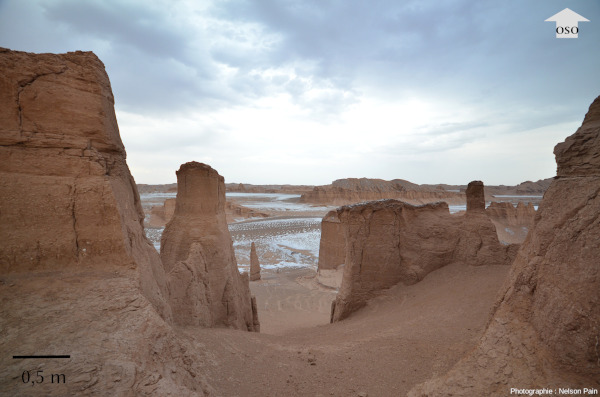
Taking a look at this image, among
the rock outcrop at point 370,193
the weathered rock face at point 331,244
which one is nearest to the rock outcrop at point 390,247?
the weathered rock face at point 331,244

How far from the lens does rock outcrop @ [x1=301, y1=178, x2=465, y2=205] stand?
224 feet

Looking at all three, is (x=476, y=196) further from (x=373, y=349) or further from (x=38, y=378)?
(x=38, y=378)

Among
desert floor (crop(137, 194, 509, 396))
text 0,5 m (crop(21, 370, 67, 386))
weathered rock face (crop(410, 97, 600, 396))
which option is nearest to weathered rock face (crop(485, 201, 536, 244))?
desert floor (crop(137, 194, 509, 396))

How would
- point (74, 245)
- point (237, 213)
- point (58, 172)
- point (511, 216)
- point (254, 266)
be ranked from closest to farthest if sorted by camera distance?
point (74, 245)
point (58, 172)
point (254, 266)
point (511, 216)
point (237, 213)

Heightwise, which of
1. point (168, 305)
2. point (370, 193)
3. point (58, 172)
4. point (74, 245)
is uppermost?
point (370, 193)

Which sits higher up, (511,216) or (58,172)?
(58,172)

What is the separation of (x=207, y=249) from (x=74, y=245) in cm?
477

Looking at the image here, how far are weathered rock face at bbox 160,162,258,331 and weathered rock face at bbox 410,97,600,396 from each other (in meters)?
5.62

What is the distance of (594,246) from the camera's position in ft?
8.95

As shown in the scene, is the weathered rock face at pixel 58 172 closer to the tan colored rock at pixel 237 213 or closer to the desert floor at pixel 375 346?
the desert floor at pixel 375 346

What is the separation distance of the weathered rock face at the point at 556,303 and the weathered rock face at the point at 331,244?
1540 cm

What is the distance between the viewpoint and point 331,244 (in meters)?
19.3

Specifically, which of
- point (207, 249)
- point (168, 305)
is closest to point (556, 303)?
point (168, 305)

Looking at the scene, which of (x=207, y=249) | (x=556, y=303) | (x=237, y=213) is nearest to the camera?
(x=556, y=303)
